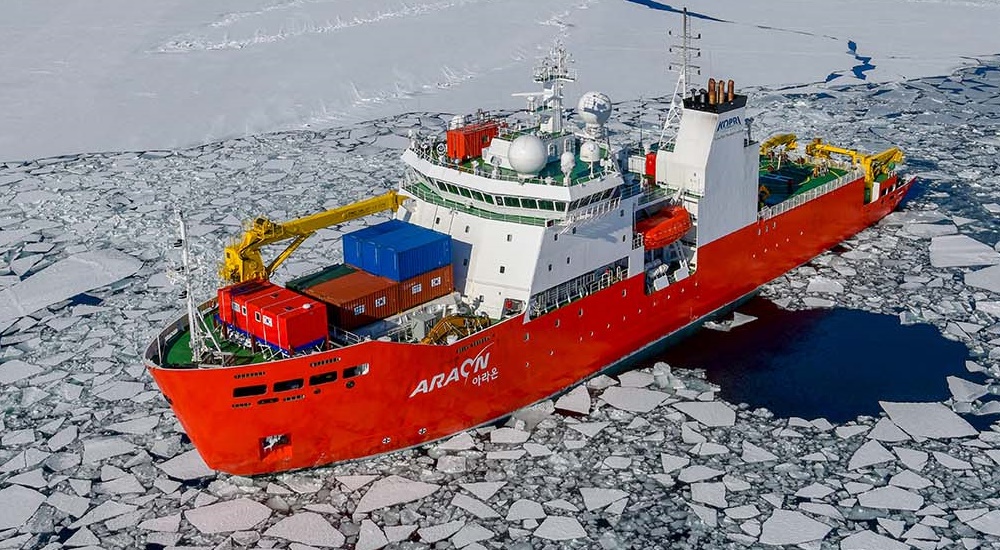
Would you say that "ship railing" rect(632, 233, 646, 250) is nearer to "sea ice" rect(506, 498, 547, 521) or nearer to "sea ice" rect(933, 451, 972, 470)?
"sea ice" rect(506, 498, 547, 521)

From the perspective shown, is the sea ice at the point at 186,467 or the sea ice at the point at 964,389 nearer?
the sea ice at the point at 186,467

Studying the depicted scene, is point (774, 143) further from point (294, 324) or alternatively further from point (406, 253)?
point (294, 324)

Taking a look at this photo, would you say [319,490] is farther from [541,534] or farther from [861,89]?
[861,89]

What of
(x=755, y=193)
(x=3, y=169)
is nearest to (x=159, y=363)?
(x=755, y=193)

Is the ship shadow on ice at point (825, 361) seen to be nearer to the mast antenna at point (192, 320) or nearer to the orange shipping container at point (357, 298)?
the orange shipping container at point (357, 298)

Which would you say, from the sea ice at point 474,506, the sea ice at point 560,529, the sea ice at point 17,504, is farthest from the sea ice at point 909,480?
the sea ice at point 17,504

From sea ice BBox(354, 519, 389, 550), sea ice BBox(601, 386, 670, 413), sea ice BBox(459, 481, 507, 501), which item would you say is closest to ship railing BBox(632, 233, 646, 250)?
sea ice BBox(601, 386, 670, 413)
